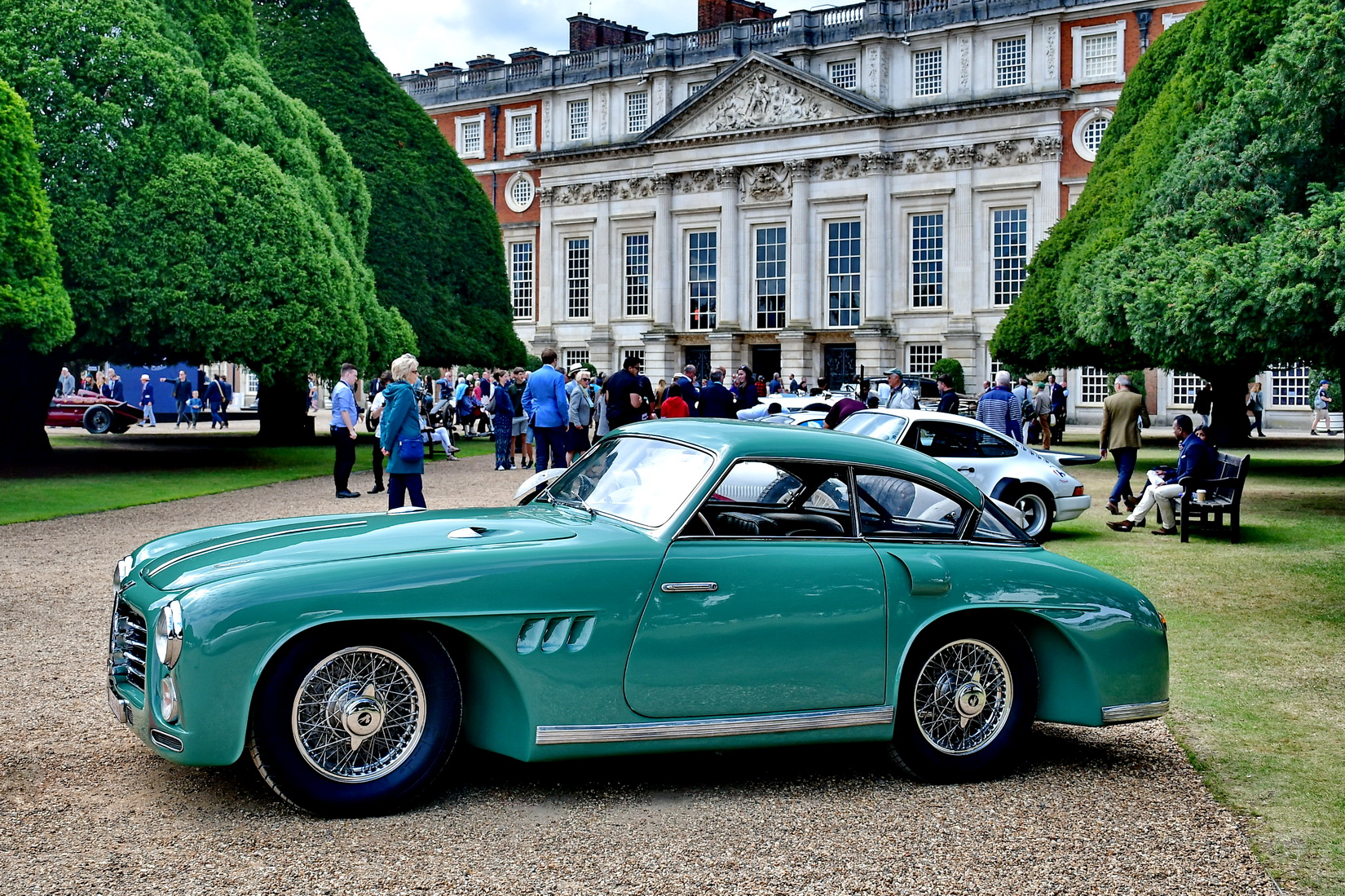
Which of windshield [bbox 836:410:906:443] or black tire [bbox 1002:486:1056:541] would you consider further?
black tire [bbox 1002:486:1056:541]

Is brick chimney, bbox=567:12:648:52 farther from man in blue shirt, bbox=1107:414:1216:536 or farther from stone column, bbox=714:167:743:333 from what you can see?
man in blue shirt, bbox=1107:414:1216:536

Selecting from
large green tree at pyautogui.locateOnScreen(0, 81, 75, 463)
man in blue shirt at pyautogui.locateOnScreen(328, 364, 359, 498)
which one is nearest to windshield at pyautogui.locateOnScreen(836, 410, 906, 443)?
man in blue shirt at pyautogui.locateOnScreen(328, 364, 359, 498)

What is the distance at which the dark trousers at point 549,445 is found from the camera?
57.0 feet

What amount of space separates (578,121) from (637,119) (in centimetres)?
318

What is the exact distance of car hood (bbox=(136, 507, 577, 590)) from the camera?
16.7 ft

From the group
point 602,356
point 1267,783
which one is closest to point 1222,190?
point 1267,783

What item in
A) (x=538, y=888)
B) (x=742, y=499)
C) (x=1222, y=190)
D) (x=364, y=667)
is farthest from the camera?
(x=1222, y=190)

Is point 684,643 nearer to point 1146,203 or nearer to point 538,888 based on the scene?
point 538,888

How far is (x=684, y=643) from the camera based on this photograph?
5262 millimetres

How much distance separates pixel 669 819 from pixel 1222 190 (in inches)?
650

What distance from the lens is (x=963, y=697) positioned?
5.77 meters

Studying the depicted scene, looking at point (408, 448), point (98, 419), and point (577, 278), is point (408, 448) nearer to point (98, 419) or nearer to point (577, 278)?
point (98, 419)

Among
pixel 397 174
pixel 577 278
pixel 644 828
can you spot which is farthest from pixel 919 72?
pixel 644 828

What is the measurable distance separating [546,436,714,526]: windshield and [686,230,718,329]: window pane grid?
52.4 meters
